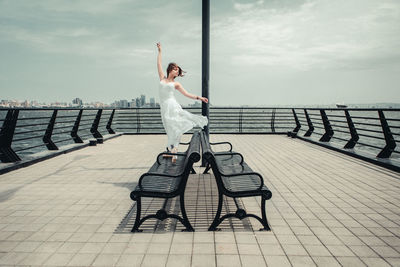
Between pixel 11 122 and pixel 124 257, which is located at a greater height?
pixel 11 122

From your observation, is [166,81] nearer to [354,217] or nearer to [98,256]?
[98,256]

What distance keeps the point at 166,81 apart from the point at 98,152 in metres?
4.16

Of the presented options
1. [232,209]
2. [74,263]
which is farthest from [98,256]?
[232,209]

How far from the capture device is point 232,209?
381cm

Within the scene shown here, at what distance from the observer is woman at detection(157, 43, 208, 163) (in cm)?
552

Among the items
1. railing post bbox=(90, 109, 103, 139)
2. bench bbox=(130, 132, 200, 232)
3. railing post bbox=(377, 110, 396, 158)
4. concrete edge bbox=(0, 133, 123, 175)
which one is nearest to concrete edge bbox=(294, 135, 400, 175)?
railing post bbox=(377, 110, 396, 158)

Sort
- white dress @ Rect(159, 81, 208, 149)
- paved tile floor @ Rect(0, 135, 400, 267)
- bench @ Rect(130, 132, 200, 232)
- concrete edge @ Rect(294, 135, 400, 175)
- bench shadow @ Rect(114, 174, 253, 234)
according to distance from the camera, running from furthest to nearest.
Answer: concrete edge @ Rect(294, 135, 400, 175) → white dress @ Rect(159, 81, 208, 149) → bench shadow @ Rect(114, 174, 253, 234) → bench @ Rect(130, 132, 200, 232) → paved tile floor @ Rect(0, 135, 400, 267)

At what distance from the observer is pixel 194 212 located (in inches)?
145

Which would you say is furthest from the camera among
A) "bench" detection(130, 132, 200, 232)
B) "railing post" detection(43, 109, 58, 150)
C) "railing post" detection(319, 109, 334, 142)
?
"railing post" detection(319, 109, 334, 142)

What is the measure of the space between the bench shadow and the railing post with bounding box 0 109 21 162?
3.46 meters

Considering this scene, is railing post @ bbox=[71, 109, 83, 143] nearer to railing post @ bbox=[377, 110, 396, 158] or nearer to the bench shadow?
the bench shadow

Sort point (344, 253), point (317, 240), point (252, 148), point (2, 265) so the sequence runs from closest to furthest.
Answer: point (2, 265), point (344, 253), point (317, 240), point (252, 148)

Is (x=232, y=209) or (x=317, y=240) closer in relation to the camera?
(x=317, y=240)

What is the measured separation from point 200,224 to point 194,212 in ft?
1.20
